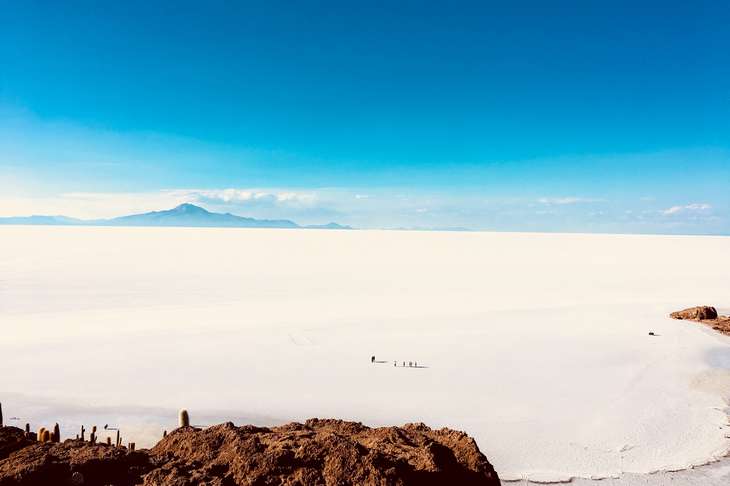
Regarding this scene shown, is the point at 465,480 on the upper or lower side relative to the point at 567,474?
upper

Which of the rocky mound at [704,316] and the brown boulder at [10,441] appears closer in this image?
the brown boulder at [10,441]

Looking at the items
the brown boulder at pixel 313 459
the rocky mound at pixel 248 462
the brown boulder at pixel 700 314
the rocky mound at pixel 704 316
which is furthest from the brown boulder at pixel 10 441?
the brown boulder at pixel 700 314

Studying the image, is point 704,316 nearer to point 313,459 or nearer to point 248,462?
point 313,459

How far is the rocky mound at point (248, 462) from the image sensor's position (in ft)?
14.4

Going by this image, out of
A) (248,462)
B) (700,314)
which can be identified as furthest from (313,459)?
(700,314)

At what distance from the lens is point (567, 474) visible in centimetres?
872

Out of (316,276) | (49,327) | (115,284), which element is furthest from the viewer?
(316,276)

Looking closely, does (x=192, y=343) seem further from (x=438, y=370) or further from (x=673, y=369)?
(x=673, y=369)

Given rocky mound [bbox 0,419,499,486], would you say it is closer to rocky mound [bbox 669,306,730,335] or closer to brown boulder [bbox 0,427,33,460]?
brown boulder [bbox 0,427,33,460]

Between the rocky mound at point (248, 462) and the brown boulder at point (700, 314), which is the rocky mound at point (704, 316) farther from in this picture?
the rocky mound at point (248, 462)

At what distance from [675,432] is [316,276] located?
30630 mm

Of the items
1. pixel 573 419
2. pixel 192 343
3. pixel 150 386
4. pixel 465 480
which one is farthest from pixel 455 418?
pixel 192 343

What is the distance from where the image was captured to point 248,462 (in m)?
4.61

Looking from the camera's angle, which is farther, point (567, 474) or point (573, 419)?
point (573, 419)
